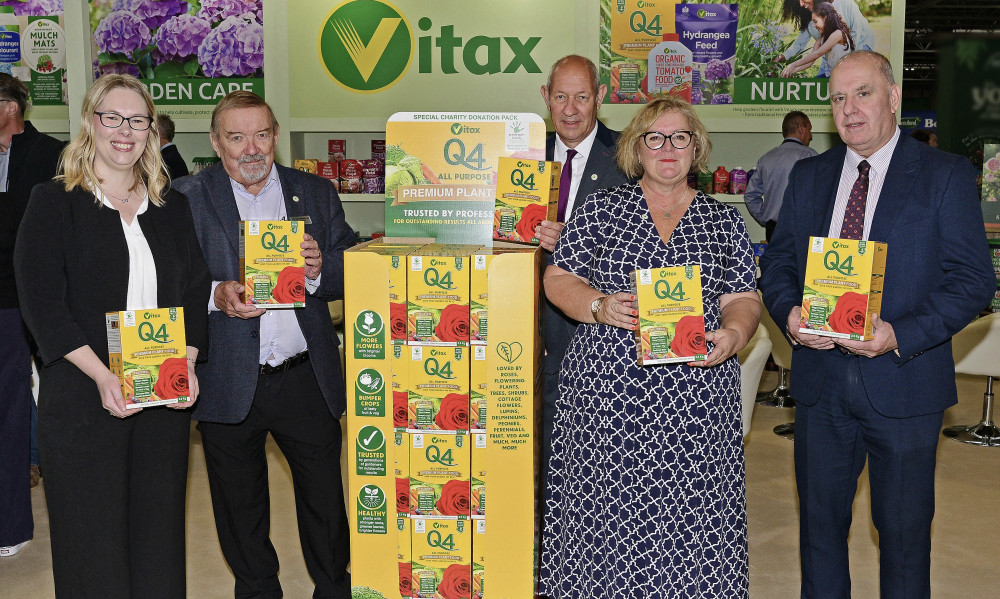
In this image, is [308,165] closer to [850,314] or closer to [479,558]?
[479,558]

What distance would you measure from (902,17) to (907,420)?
16.6 feet

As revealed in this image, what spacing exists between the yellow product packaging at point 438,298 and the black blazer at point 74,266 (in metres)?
0.70

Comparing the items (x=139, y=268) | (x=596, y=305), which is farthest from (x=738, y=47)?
(x=139, y=268)

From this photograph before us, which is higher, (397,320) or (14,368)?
(397,320)

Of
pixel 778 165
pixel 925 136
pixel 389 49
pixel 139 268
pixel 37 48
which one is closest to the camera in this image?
pixel 139 268

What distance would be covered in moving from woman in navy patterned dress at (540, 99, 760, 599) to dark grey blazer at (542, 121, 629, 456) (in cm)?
42

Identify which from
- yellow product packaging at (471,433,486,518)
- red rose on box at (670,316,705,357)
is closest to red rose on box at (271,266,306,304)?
yellow product packaging at (471,433,486,518)

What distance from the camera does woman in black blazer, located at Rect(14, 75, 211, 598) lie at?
2.40 m

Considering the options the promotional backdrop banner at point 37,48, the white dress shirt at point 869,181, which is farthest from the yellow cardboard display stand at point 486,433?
the promotional backdrop banner at point 37,48

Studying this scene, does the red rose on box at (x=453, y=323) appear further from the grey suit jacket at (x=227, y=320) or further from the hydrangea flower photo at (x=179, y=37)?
the hydrangea flower photo at (x=179, y=37)

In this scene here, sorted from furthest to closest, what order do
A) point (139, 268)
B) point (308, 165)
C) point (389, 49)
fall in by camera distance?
point (389, 49) → point (308, 165) → point (139, 268)

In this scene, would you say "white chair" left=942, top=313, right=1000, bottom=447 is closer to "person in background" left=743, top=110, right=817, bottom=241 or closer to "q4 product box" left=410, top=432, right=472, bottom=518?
"person in background" left=743, top=110, right=817, bottom=241

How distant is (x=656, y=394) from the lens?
8.67 feet

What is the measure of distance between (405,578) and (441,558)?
126mm
